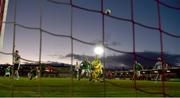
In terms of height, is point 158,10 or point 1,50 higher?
point 158,10

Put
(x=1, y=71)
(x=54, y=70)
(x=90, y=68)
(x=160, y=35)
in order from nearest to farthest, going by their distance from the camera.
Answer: (x=160, y=35) < (x=90, y=68) < (x=1, y=71) < (x=54, y=70)

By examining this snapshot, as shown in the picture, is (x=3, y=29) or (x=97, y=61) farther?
(x=97, y=61)

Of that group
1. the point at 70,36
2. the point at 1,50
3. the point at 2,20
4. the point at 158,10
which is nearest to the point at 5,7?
the point at 2,20

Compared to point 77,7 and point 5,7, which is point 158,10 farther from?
point 5,7

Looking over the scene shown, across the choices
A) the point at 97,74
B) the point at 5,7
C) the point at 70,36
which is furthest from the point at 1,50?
the point at 97,74

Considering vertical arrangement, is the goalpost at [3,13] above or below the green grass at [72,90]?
above

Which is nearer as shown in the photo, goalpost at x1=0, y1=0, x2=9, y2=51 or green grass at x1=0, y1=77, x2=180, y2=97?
goalpost at x1=0, y1=0, x2=9, y2=51

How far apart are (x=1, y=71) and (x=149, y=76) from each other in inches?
421

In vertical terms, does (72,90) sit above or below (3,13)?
below

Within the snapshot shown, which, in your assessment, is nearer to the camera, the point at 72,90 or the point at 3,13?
the point at 3,13

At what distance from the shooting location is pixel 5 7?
4207mm

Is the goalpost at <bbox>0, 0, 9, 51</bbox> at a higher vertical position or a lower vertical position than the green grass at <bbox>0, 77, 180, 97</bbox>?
higher

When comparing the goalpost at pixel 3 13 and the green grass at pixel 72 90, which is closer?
the goalpost at pixel 3 13

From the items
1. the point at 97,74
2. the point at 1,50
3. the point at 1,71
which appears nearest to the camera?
the point at 1,50
